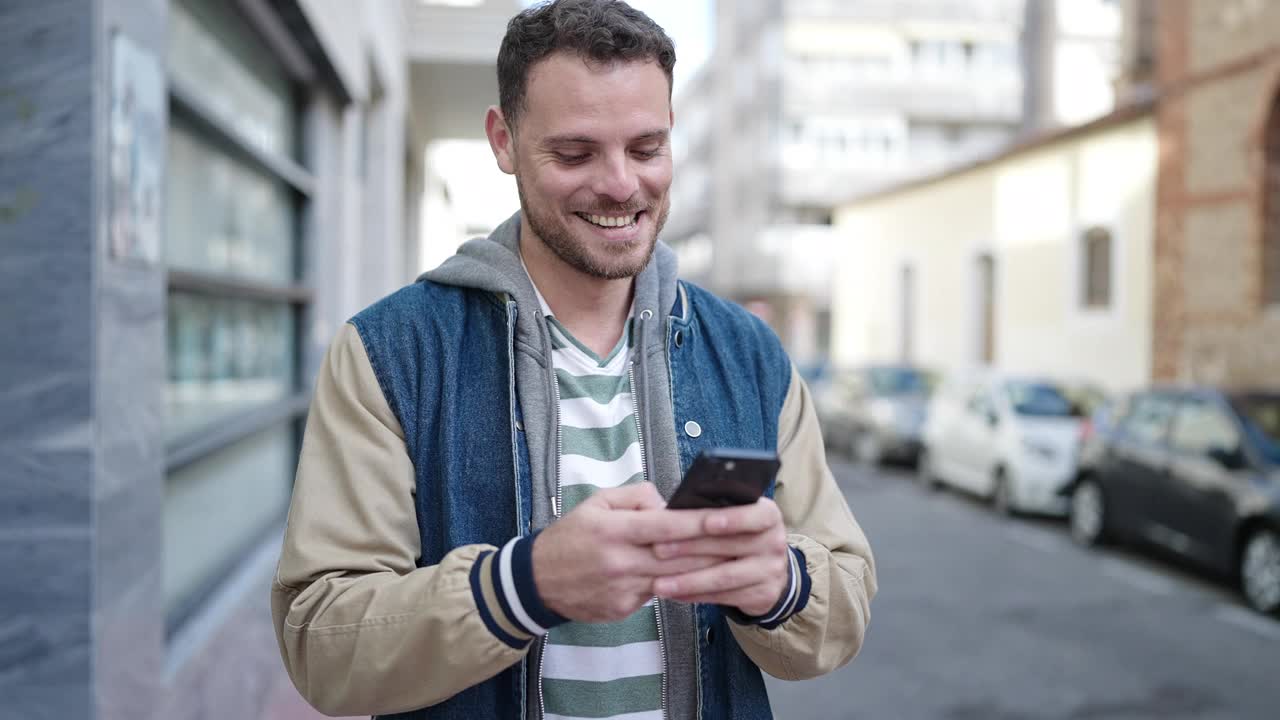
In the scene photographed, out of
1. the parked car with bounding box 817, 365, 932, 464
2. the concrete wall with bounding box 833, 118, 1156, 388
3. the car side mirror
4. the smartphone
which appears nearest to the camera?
the smartphone

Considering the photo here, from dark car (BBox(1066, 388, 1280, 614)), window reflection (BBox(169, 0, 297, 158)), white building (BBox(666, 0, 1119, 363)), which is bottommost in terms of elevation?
dark car (BBox(1066, 388, 1280, 614))

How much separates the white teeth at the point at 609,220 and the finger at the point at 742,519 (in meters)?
0.59

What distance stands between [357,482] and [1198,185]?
646 inches

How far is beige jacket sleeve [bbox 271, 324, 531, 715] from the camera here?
65.6 inches

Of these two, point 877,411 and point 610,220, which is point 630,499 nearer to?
point 610,220

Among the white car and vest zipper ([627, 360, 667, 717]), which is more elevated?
vest zipper ([627, 360, 667, 717])

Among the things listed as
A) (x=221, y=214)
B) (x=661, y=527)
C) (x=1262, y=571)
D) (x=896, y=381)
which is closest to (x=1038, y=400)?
(x=1262, y=571)

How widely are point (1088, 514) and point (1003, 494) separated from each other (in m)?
1.85

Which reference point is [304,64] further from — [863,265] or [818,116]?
[818,116]

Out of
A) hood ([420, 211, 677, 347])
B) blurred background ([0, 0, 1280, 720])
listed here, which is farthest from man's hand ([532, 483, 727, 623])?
blurred background ([0, 0, 1280, 720])

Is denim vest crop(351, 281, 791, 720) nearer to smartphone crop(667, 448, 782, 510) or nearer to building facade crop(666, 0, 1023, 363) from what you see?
smartphone crop(667, 448, 782, 510)

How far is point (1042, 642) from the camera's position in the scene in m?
7.26

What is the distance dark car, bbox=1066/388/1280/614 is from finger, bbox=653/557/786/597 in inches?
298

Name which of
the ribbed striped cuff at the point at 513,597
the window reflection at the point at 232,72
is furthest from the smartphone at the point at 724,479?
the window reflection at the point at 232,72
